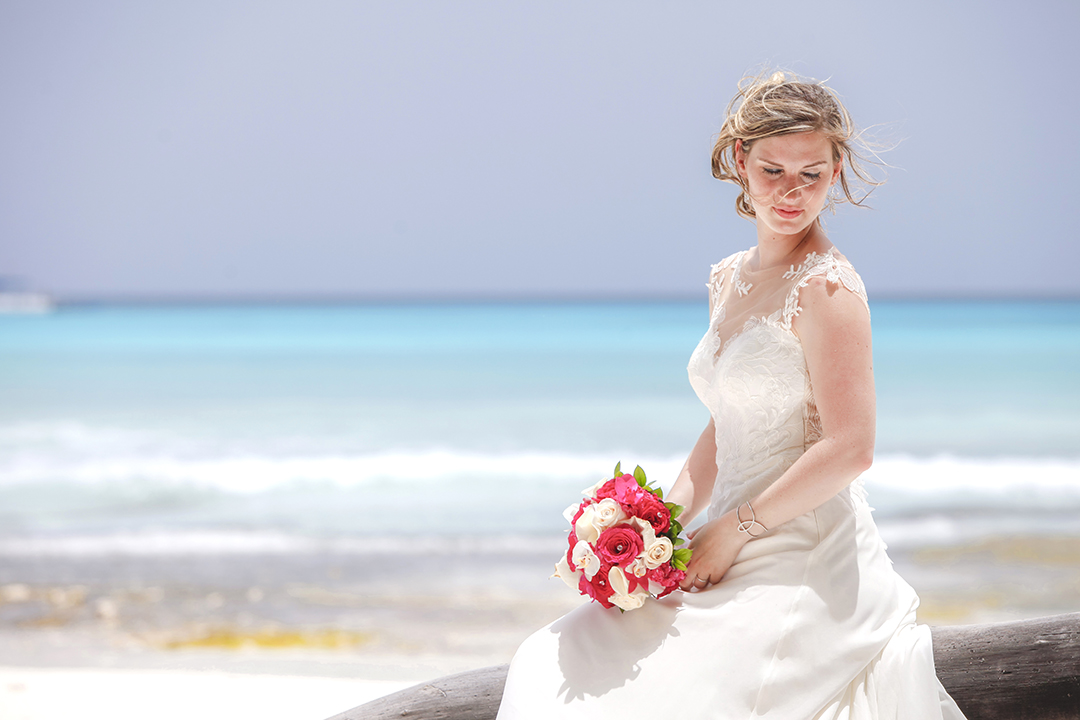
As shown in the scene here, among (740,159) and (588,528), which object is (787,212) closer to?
(740,159)

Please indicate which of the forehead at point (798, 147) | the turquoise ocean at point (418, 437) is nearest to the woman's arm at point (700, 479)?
the forehead at point (798, 147)

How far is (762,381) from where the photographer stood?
202 cm

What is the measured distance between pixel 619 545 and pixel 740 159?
0.95 m

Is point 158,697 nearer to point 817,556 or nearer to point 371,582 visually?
point 371,582

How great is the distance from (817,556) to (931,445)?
32.7ft

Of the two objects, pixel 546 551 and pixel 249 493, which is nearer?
pixel 546 551

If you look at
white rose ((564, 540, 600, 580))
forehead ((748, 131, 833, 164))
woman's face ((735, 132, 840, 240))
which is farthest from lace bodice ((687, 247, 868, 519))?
white rose ((564, 540, 600, 580))

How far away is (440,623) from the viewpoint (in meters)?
5.15

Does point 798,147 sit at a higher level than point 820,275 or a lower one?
higher

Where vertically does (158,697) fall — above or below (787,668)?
below

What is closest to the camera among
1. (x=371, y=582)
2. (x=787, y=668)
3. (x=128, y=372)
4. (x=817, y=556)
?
(x=787, y=668)

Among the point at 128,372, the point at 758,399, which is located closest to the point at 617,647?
the point at 758,399

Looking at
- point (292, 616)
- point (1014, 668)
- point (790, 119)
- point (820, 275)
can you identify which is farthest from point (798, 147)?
point (292, 616)

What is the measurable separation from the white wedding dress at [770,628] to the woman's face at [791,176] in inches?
4.2
